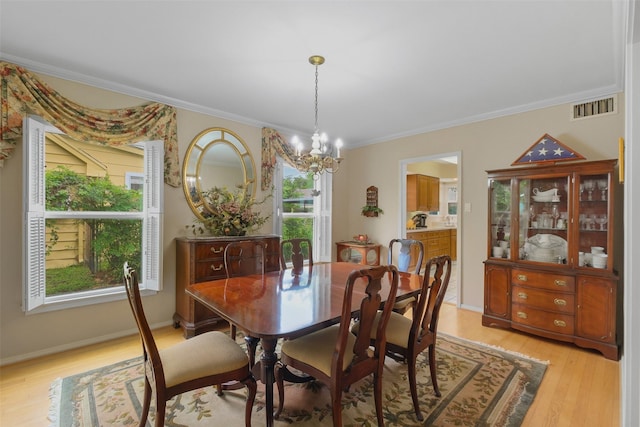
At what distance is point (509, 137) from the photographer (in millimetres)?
3607

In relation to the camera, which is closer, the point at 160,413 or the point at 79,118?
the point at 160,413

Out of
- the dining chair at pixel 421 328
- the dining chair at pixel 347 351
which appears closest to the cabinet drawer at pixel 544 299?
the dining chair at pixel 421 328

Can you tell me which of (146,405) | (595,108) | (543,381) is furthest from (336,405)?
(595,108)

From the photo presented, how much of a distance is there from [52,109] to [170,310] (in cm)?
230

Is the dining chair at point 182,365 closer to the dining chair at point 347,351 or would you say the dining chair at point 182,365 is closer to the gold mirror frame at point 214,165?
the dining chair at point 347,351

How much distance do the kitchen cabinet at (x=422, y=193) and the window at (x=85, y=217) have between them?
529 centimetres

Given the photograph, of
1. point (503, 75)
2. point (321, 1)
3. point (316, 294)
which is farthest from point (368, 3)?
point (316, 294)

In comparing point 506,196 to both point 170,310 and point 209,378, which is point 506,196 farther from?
point 170,310

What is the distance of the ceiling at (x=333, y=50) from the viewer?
6.23 feet

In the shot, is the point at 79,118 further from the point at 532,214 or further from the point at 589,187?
the point at 589,187

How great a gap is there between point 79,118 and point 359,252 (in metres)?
3.98

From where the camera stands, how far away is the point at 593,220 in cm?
292

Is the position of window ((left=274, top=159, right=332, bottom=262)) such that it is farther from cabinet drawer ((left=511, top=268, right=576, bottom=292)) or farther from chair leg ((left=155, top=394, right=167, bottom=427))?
chair leg ((left=155, top=394, right=167, bottom=427))

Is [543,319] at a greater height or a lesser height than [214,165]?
lesser
